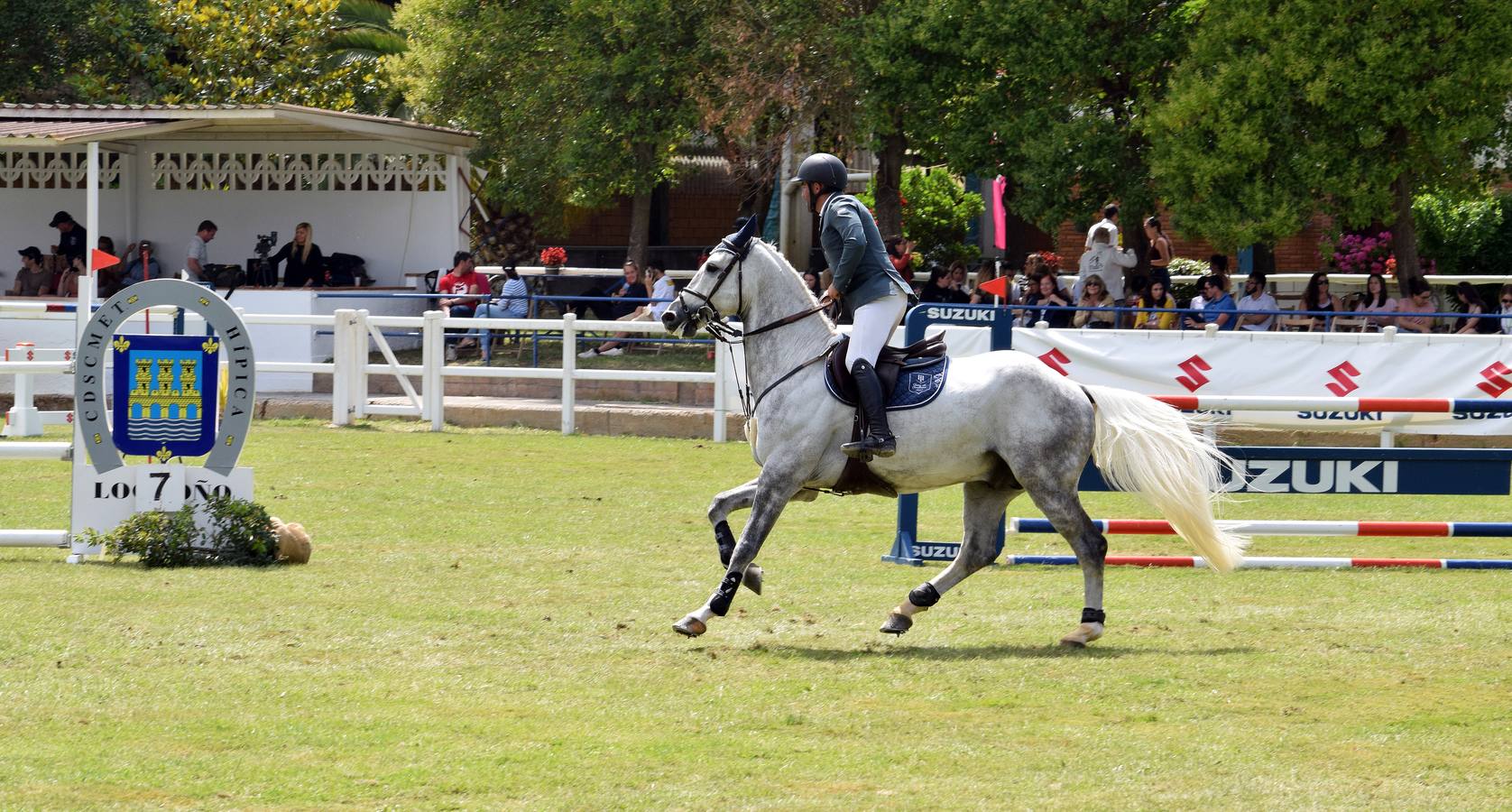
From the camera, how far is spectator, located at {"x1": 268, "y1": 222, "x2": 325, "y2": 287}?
24.6 meters

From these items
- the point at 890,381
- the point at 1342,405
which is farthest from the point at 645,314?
the point at 890,381

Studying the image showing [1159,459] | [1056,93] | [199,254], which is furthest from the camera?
[199,254]

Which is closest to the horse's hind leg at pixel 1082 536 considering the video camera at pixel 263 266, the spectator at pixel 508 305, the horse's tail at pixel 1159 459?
the horse's tail at pixel 1159 459

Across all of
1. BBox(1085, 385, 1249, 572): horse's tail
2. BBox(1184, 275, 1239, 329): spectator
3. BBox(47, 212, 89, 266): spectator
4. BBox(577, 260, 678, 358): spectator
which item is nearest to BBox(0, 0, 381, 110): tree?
BBox(47, 212, 89, 266): spectator

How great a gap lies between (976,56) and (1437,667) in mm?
13832

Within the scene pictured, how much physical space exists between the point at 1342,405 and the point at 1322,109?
9870 mm

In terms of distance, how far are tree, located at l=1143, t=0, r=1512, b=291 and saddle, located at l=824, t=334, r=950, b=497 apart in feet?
37.7

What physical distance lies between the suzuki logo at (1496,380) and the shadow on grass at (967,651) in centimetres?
868

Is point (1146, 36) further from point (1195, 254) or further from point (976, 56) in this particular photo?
point (1195, 254)

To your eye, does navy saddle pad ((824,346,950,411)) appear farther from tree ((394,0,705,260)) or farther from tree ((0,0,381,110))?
tree ((0,0,381,110))

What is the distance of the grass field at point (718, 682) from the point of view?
5492mm

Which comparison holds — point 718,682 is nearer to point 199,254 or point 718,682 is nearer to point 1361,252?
point 199,254

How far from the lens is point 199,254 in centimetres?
2495

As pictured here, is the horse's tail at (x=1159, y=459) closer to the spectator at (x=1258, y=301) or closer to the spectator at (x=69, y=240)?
the spectator at (x=1258, y=301)
